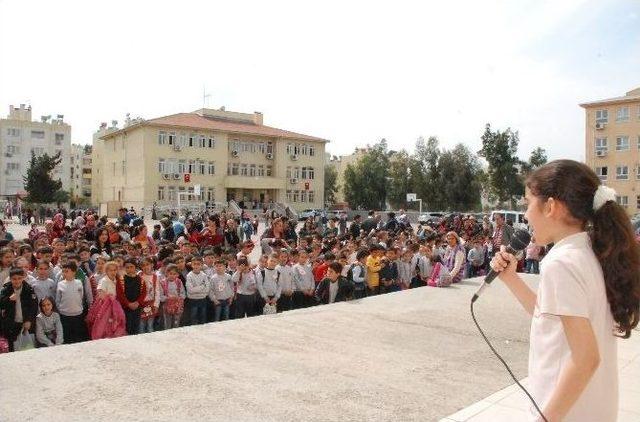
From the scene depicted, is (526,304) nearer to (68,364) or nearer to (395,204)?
(68,364)

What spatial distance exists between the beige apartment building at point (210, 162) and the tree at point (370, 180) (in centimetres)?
441

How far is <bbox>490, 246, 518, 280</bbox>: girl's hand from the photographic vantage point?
90.2 inches

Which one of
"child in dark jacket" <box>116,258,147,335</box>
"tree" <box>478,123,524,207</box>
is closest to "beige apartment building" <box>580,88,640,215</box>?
"tree" <box>478,123,524,207</box>

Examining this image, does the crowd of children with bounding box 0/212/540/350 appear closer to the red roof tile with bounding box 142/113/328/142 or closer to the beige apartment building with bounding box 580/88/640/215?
the red roof tile with bounding box 142/113/328/142

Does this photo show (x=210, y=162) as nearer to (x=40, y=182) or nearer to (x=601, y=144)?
(x=40, y=182)

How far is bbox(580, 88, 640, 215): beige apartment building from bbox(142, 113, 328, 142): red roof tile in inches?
1207

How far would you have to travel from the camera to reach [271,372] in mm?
4957

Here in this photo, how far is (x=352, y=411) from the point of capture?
411 centimetres

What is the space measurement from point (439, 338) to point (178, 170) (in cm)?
5410

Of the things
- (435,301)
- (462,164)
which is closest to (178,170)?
(462,164)

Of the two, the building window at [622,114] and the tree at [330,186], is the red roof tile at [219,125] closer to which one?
the tree at [330,186]

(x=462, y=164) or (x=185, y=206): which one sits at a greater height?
(x=462, y=164)

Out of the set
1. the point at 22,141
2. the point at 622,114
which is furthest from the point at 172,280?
the point at 22,141

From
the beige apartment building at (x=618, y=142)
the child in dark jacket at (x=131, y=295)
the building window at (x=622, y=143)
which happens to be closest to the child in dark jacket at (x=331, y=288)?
the child in dark jacket at (x=131, y=295)
